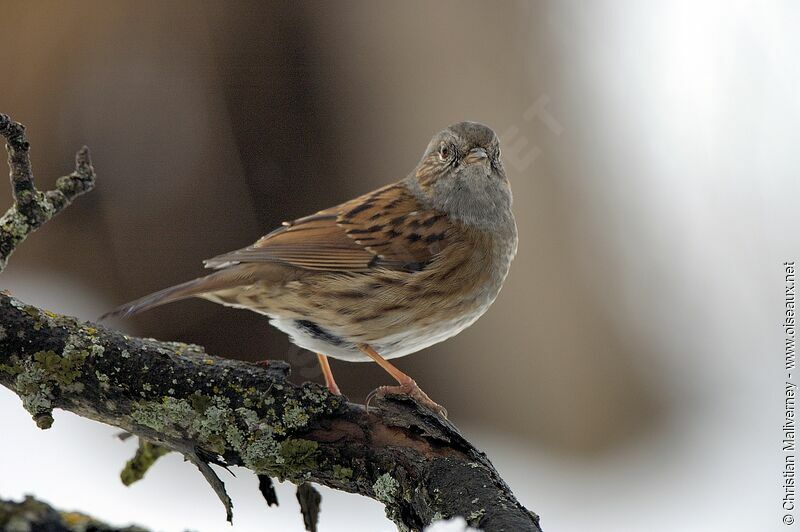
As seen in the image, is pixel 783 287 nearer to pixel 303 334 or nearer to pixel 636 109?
pixel 636 109

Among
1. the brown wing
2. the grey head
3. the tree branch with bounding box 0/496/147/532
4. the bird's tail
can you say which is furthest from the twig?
the grey head

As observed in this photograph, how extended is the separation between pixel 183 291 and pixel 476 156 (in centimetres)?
147

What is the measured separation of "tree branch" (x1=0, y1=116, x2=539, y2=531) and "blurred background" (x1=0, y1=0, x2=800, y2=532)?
2.84m

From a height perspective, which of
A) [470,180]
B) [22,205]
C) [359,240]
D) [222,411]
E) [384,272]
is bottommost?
[222,411]

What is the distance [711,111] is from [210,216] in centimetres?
352

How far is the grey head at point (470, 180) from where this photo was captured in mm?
3676

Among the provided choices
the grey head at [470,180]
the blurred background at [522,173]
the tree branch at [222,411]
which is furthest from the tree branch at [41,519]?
the blurred background at [522,173]

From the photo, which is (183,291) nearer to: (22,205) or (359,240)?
(22,205)

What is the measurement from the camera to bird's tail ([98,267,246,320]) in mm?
2990

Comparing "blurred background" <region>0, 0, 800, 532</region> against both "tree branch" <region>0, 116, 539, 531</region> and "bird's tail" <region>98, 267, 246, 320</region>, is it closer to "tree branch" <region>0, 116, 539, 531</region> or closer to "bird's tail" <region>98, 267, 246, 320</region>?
"bird's tail" <region>98, 267, 246, 320</region>

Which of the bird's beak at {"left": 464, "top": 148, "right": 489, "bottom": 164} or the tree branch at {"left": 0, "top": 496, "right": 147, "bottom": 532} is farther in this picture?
the bird's beak at {"left": 464, "top": 148, "right": 489, "bottom": 164}

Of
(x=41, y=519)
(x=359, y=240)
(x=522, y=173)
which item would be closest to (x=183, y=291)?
(x=359, y=240)

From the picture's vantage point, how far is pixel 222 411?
2.40 metres

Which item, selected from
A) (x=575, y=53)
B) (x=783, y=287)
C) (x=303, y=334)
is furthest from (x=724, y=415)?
(x=303, y=334)
